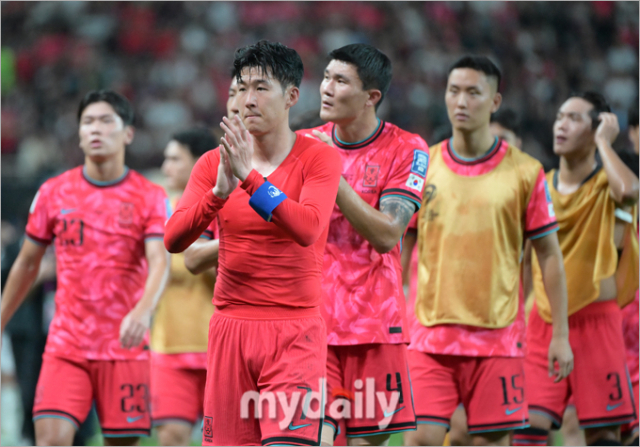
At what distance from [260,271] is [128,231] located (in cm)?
224

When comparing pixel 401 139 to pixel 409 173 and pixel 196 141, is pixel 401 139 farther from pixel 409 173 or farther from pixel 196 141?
pixel 196 141

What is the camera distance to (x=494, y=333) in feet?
15.5

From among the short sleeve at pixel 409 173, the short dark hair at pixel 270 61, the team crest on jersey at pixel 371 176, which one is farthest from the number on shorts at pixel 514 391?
the short dark hair at pixel 270 61

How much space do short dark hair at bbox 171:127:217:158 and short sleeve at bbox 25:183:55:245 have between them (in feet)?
4.57

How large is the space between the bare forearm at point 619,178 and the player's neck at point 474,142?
36.1 inches

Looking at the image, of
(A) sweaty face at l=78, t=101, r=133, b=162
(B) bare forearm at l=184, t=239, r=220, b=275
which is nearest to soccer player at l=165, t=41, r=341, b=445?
(B) bare forearm at l=184, t=239, r=220, b=275

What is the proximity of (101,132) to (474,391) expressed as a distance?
2.98m

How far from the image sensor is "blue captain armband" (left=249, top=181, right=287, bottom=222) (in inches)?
123

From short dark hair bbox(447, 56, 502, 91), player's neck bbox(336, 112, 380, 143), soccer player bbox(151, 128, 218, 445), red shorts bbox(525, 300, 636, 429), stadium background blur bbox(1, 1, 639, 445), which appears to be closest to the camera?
player's neck bbox(336, 112, 380, 143)

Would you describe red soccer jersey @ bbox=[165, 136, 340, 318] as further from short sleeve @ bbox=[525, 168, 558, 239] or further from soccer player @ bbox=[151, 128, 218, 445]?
soccer player @ bbox=[151, 128, 218, 445]

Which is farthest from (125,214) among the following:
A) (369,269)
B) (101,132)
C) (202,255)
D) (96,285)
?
(369,269)

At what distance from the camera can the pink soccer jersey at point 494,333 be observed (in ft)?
15.4

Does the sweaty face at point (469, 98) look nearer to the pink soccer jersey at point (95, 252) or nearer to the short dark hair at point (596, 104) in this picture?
the short dark hair at point (596, 104)

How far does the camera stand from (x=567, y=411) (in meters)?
6.13
